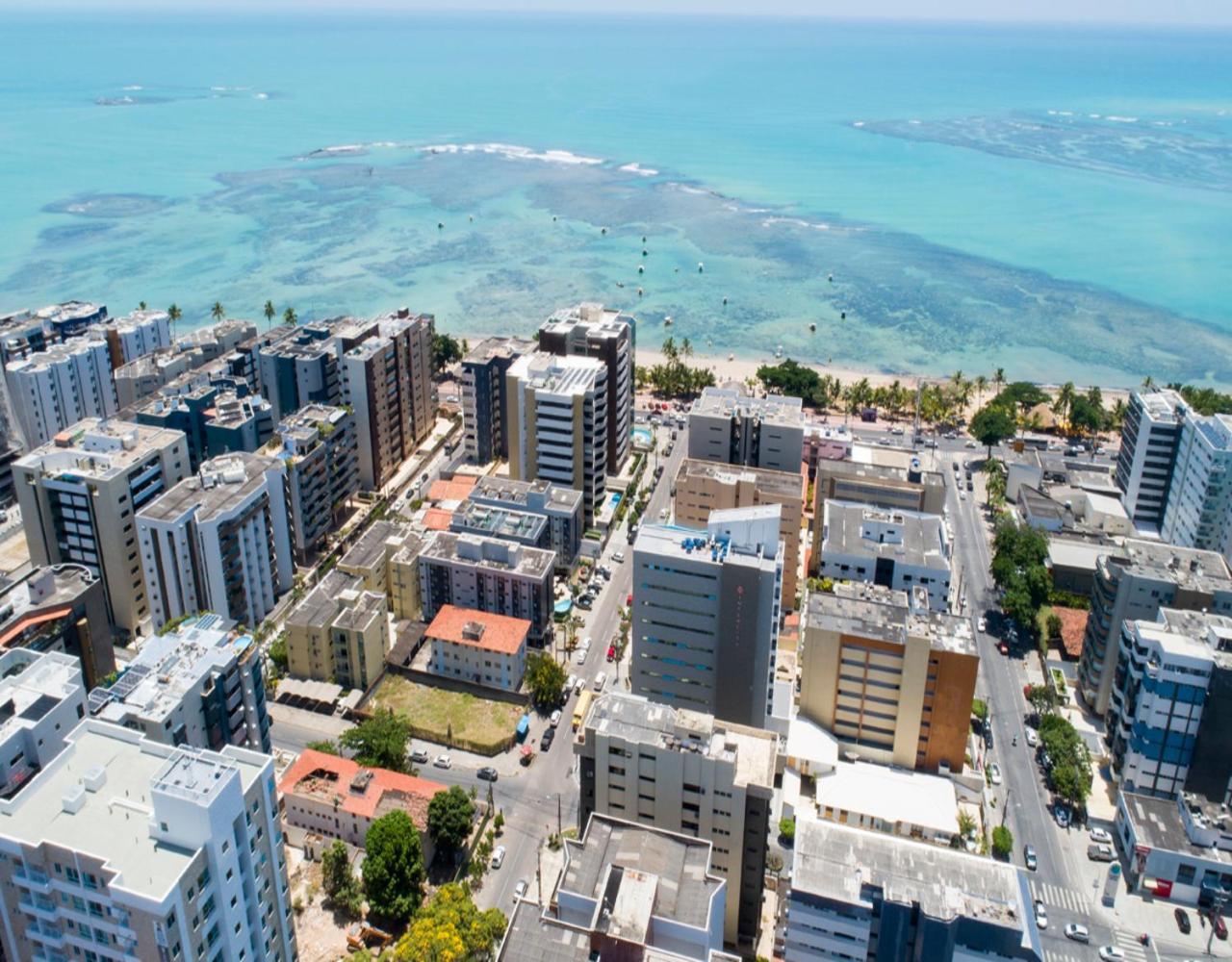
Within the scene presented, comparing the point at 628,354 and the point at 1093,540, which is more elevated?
the point at 628,354

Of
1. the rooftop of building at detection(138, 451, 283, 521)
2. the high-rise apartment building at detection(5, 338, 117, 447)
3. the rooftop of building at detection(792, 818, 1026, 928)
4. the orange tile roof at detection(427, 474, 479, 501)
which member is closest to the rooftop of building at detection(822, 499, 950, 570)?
the rooftop of building at detection(792, 818, 1026, 928)

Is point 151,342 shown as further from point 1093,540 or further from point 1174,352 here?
point 1174,352

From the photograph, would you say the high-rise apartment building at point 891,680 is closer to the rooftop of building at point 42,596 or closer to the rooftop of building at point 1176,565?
the rooftop of building at point 1176,565

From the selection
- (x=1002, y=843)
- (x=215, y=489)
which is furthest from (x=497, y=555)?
(x=1002, y=843)

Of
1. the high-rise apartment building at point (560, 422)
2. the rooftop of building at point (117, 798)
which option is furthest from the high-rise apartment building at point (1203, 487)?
the rooftop of building at point (117, 798)

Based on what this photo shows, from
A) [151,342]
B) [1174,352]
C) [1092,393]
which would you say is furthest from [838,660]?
[1174,352]
